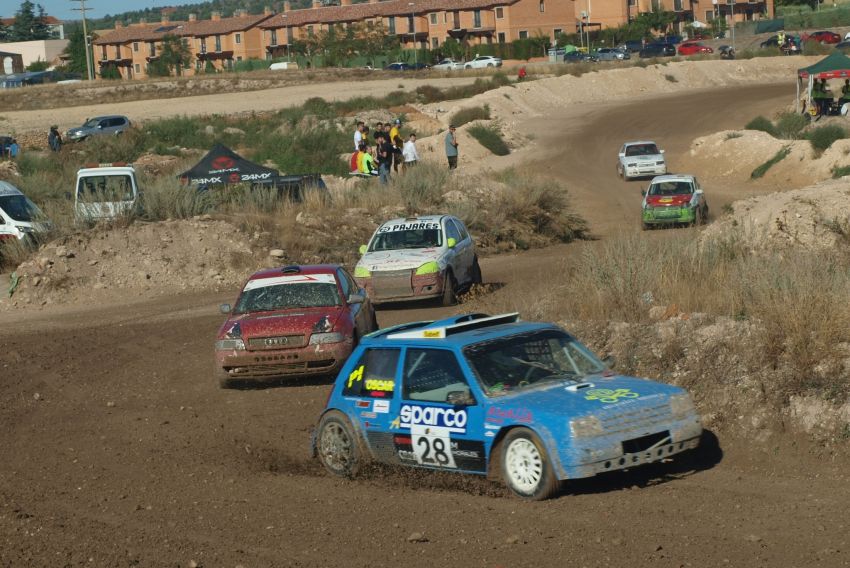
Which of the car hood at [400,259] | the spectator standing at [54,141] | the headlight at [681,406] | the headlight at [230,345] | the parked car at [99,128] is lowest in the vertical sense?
the headlight at [230,345]

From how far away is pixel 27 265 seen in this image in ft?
82.2

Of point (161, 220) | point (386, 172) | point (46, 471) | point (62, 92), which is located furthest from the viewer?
point (62, 92)

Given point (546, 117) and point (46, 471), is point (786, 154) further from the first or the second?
point (46, 471)

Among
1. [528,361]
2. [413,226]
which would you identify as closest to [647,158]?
[413,226]

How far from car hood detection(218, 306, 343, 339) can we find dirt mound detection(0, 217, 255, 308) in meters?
10.1

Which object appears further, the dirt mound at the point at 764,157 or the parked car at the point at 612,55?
the parked car at the point at 612,55

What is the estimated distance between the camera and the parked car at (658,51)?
98.9 metres

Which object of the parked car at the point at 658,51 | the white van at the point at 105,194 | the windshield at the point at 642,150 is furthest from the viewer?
the parked car at the point at 658,51

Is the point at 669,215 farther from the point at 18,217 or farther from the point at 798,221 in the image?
the point at 18,217

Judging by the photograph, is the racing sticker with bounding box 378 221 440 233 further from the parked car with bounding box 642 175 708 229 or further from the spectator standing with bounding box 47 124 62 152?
the spectator standing with bounding box 47 124 62 152

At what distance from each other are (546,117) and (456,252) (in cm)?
4388

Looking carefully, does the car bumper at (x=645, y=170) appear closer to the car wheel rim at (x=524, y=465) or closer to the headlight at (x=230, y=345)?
the headlight at (x=230, y=345)

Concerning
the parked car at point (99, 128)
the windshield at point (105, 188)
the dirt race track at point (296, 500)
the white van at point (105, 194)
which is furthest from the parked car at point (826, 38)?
the dirt race track at point (296, 500)

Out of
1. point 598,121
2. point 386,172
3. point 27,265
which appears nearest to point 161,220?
point 27,265
